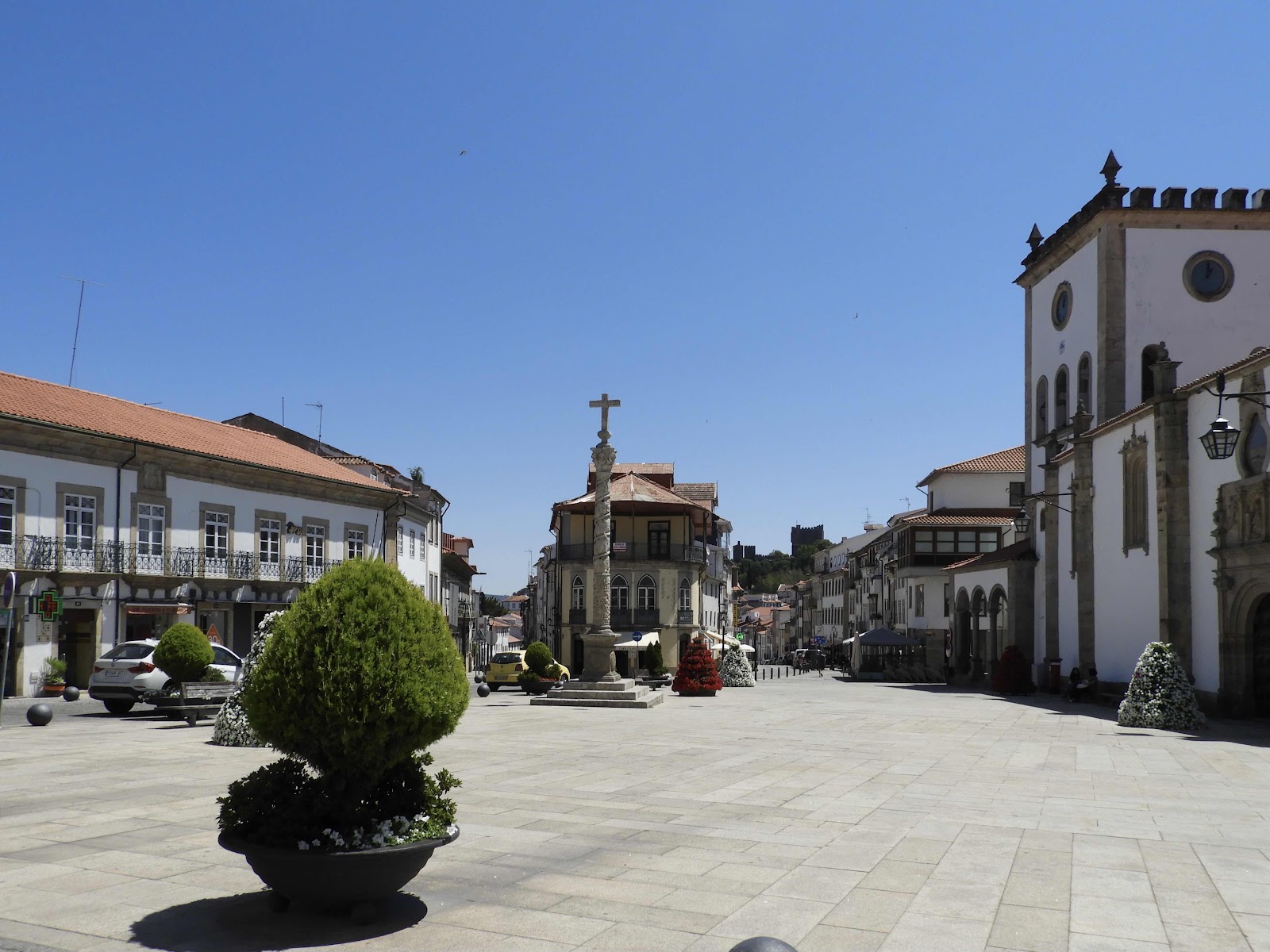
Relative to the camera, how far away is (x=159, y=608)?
34000mm

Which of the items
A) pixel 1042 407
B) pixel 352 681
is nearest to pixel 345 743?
pixel 352 681

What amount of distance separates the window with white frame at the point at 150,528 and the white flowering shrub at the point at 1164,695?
27.6 metres

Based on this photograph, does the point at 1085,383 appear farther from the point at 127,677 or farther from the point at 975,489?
the point at 127,677

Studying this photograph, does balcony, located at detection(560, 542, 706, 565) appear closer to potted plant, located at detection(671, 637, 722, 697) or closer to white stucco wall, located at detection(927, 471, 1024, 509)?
white stucco wall, located at detection(927, 471, 1024, 509)

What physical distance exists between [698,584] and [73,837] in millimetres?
53083

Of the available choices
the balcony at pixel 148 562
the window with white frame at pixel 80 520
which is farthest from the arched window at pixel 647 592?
the window with white frame at pixel 80 520

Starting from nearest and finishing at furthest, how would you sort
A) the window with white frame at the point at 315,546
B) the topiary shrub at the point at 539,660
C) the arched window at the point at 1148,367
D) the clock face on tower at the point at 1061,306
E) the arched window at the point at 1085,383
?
the topiary shrub at the point at 539,660 → the arched window at the point at 1148,367 → the arched window at the point at 1085,383 → the clock face on tower at the point at 1061,306 → the window with white frame at the point at 315,546

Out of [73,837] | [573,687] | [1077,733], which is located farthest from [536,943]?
[573,687]

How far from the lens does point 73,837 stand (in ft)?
27.6

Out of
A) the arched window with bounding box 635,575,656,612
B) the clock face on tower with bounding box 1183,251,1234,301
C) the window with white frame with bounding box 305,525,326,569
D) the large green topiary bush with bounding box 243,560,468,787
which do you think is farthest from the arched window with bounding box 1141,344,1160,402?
the large green topiary bush with bounding box 243,560,468,787

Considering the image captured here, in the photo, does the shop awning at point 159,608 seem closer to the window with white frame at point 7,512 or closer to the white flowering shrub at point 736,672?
the window with white frame at point 7,512

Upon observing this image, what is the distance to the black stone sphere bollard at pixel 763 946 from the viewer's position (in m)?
4.02

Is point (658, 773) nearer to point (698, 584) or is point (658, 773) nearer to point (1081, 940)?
point (1081, 940)

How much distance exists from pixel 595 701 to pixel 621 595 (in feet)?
102
